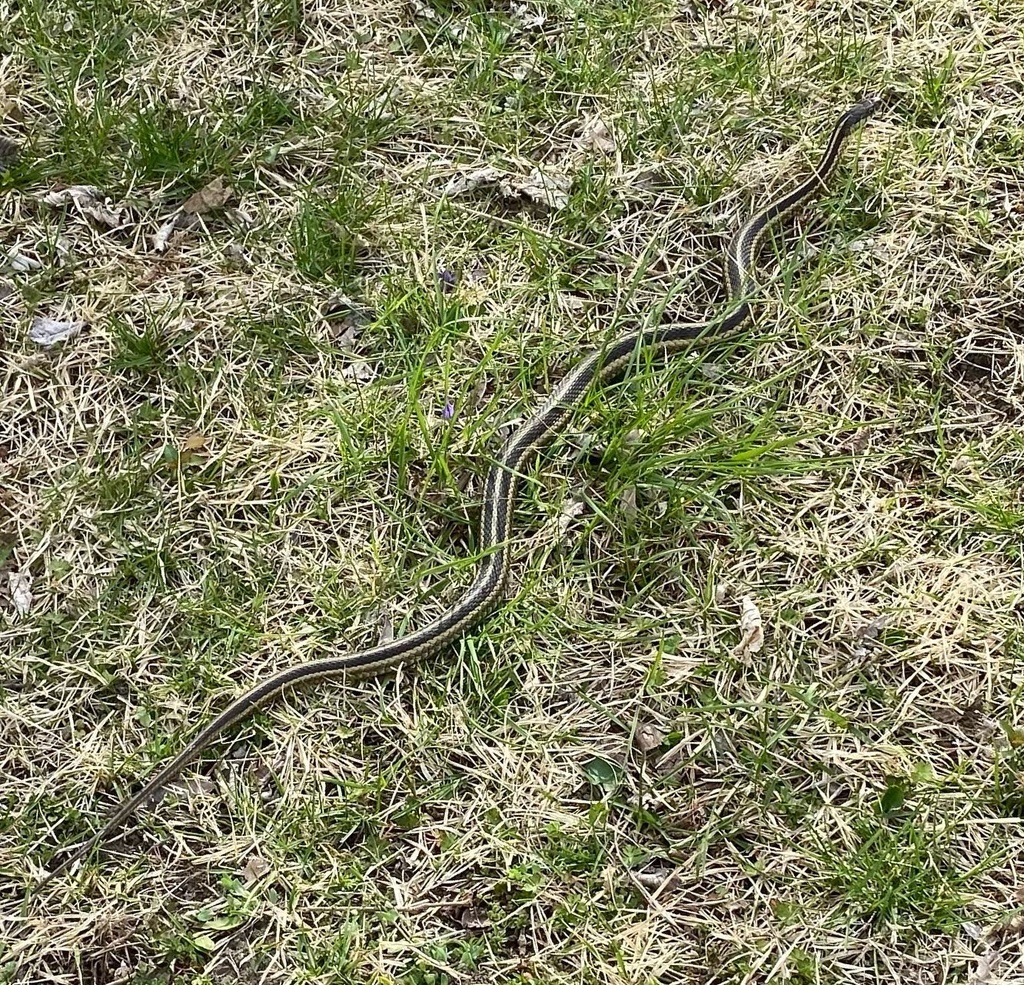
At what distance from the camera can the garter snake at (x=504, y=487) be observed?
345 centimetres

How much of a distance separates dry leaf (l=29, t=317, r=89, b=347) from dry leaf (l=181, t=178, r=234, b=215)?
2.19 ft

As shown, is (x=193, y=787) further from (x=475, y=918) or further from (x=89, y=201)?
(x=89, y=201)

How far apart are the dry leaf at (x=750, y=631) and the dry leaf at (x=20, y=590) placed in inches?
98.5

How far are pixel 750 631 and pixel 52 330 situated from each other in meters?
2.94

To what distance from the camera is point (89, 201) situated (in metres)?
4.38

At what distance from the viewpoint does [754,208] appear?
4418mm

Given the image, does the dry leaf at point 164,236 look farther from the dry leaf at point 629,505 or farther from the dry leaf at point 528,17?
the dry leaf at point 629,505

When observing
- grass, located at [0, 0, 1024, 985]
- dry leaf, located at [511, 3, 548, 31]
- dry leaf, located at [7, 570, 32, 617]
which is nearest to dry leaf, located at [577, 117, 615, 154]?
grass, located at [0, 0, 1024, 985]

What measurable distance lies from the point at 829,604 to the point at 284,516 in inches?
79.0

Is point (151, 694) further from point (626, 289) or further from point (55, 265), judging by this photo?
point (626, 289)

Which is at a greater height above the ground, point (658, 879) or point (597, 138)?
point (597, 138)

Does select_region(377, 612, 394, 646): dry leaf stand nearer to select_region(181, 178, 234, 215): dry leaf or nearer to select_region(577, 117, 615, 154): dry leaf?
select_region(181, 178, 234, 215): dry leaf

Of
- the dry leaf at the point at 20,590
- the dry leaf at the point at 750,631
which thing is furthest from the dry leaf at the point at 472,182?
the dry leaf at the point at 20,590

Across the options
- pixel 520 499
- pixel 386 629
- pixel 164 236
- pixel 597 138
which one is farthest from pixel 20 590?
pixel 597 138
